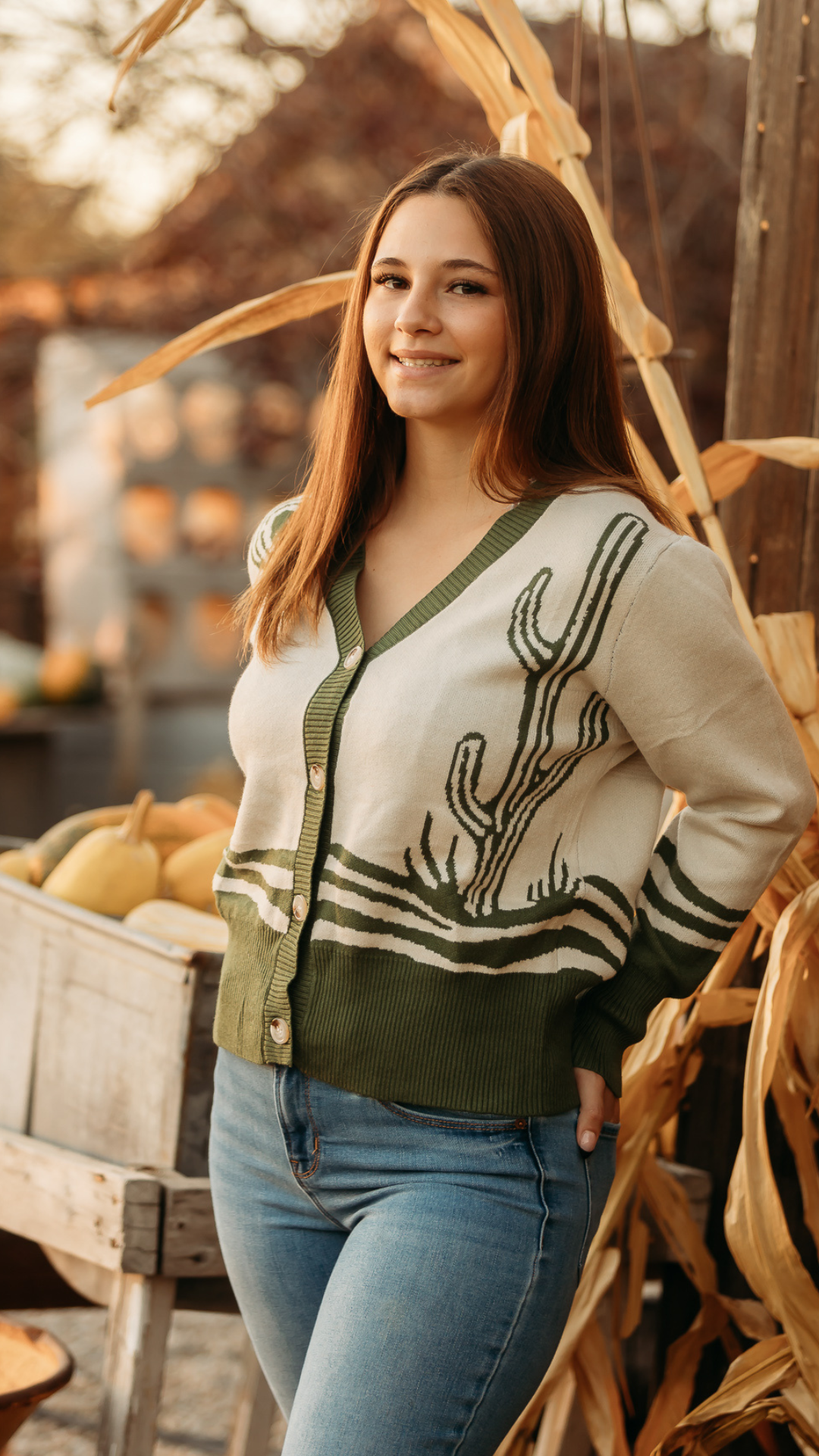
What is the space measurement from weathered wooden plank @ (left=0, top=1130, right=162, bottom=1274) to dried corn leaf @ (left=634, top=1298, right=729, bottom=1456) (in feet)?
2.10

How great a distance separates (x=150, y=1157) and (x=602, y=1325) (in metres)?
0.69

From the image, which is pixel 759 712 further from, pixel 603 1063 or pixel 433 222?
pixel 433 222

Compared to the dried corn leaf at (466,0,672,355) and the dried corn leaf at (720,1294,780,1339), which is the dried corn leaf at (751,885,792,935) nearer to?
the dried corn leaf at (720,1294,780,1339)

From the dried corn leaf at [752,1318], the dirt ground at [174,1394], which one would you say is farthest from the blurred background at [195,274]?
the dried corn leaf at [752,1318]

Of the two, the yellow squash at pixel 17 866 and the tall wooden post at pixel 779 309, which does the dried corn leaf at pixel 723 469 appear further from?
the yellow squash at pixel 17 866

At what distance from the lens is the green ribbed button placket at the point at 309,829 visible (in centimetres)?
126

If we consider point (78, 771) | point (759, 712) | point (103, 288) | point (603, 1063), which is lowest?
point (78, 771)

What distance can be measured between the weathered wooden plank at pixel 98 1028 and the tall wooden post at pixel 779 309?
0.99 metres

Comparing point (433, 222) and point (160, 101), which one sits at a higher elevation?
point (160, 101)

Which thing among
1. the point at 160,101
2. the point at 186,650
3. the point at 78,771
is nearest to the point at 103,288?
the point at 160,101

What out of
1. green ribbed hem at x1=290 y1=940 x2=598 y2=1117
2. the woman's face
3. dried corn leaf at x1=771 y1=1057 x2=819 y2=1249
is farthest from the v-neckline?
dried corn leaf at x1=771 y1=1057 x2=819 y2=1249

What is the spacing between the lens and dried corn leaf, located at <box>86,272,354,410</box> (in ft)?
5.72

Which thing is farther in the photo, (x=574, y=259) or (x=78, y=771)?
(x=78, y=771)

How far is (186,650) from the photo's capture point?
7016 mm
